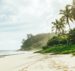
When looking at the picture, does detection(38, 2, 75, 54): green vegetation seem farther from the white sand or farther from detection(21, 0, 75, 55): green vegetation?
the white sand

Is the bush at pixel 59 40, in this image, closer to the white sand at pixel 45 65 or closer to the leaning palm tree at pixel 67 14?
the leaning palm tree at pixel 67 14

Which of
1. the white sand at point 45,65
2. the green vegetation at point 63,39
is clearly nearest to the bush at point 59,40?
the green vegetation at point 63,39

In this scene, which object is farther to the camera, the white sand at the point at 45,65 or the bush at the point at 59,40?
the bush at the point at 59,40

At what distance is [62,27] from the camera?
412 ft

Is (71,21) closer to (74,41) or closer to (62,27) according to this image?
(74,41)

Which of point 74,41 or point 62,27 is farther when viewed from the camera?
point 62,27

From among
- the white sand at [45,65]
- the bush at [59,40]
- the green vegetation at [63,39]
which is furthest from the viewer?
the bush at [59,40]

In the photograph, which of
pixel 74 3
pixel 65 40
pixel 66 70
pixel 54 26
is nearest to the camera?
pixel 66 70

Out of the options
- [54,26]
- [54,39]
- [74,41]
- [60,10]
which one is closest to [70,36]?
[74,41]

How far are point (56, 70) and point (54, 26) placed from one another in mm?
105094

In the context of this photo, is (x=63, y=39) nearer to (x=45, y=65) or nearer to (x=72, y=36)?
(x=72, y=36)

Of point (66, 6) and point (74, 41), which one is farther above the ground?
point (66, 6)

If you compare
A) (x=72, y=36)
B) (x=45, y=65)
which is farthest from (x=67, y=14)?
(x=45, y=65)

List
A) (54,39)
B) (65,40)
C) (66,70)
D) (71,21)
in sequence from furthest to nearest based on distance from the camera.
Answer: (54,39) < (65,40) < (71,21) < (66,70)
